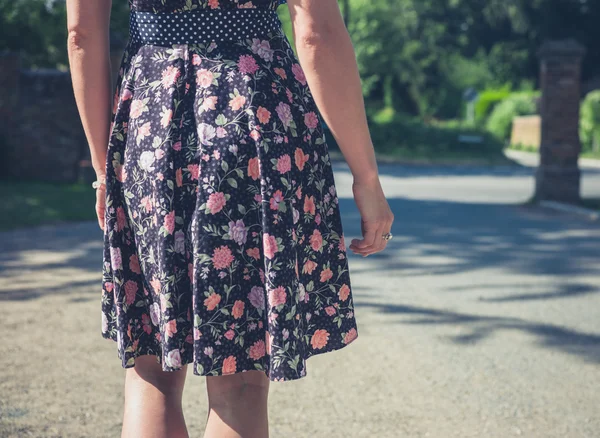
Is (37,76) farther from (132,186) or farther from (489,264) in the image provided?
(132,186)

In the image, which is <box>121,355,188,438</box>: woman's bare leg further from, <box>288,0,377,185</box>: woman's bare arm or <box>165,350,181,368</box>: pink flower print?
<box>288,0,377,185</box>: woman's bare arm

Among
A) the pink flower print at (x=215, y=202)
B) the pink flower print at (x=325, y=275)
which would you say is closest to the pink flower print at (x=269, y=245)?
the pink flower print at (x=215, y=202)

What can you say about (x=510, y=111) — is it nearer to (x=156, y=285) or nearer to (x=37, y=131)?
(x=37, y=131)

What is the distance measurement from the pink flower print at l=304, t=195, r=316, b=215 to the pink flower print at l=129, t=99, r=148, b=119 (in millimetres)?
397

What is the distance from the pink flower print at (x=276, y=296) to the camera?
1.70 m

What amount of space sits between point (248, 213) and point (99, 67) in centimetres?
49

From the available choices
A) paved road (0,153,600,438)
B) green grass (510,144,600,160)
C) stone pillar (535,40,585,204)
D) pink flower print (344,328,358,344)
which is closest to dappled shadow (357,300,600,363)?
paved road (0,153,600,438)

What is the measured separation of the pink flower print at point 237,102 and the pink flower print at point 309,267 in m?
0.38

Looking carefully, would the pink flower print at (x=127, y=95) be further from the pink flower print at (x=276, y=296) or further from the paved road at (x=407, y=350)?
the paved road at (x=407, y=350)

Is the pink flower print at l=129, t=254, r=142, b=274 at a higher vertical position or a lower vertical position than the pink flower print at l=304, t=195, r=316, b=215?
lower

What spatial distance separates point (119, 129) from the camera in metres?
1.82

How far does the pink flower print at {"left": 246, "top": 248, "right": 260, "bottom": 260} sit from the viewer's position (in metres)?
→ 1.72

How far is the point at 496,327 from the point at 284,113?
10.3 feet

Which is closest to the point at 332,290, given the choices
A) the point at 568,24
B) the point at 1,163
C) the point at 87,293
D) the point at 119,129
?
the point at 119,129
